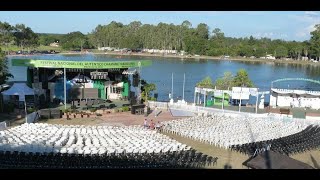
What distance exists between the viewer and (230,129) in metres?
21.8

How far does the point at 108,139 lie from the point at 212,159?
465cm

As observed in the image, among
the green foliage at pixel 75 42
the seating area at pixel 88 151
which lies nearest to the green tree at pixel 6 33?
the green foliage at pixel 75 42

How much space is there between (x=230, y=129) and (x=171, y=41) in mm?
109701

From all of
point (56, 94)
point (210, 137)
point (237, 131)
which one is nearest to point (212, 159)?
point (210, 137)

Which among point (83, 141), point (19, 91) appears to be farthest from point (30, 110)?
point (83, 141)

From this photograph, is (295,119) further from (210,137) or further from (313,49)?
(313,49)

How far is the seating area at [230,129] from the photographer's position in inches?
770

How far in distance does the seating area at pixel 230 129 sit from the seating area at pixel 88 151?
2.63 m

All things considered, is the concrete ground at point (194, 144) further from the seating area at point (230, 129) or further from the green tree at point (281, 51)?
the green tree at point (281, 51)

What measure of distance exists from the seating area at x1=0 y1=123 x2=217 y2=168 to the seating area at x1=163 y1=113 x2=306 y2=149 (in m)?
2.63

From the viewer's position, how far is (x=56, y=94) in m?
30.7
